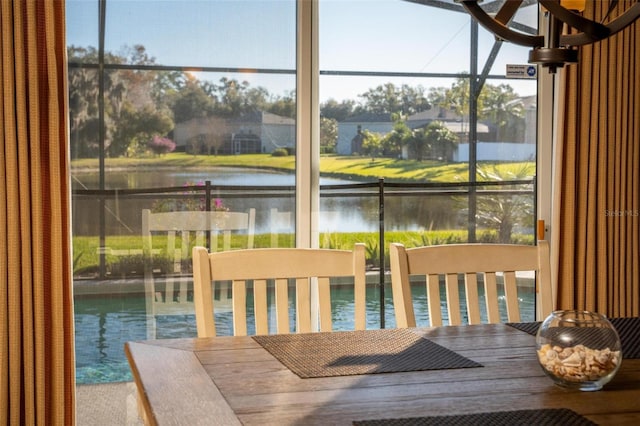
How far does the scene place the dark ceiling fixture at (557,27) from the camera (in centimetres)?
179

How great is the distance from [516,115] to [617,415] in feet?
9.29

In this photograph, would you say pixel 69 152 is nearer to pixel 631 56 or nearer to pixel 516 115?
pixel 516 115

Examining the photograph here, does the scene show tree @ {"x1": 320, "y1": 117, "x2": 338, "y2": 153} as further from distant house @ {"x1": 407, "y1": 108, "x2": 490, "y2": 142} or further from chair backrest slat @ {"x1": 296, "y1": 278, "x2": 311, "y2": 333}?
chair backrest slat @ {"x1": 296, "y1": 278, "x2": 311, "y2": 333}

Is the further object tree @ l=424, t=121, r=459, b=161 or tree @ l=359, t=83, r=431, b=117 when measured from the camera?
tree @ l=424, t=121, r=459, b=161

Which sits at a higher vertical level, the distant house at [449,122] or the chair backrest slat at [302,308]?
the distant house at [449,122]

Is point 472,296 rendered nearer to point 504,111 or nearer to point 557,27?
point 557,27

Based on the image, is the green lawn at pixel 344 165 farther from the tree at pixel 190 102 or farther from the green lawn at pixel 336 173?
the tree at pixel 190 102

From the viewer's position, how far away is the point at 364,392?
168 cm

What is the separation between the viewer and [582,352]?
1652 mm

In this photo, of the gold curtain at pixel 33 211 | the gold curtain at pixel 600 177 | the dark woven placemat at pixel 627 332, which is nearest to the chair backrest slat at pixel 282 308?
the dark woven placemat at pixel 627 332

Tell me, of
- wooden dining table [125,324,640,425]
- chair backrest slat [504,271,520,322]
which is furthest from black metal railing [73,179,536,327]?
wooden dining table [125,324,640,425]

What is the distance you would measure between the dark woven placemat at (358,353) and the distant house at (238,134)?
65.2 inches

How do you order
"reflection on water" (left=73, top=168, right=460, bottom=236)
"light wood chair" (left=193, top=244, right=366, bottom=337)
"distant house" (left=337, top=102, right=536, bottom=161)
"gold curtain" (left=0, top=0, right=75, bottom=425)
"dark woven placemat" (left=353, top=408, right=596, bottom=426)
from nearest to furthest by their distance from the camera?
1. "dark woven placemat" (left=353, top=408, right=596, bottom=426)
2. "light wood chair" (left=193, top=244, right=366, bottom=337)
3. "gold curtain" (left=0, top=0, right=75, bottom=425)
4. "reflection on water" (left=73, top=168, right=460, bottom=236)
5. "distant house" (left=337, top=102, right=536, bottom=161)

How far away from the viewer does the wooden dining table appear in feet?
5.04
